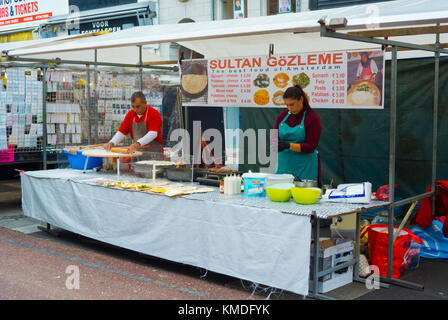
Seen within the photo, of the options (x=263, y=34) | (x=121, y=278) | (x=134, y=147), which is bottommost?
(x=121, y=278)

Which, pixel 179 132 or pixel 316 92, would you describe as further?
pixel 179 132

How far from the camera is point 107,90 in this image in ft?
28.0

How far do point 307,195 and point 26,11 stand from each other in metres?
20.6

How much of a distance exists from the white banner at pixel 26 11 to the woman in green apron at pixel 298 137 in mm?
16289

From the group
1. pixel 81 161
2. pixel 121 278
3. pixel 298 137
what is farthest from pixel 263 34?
pixel 81 161

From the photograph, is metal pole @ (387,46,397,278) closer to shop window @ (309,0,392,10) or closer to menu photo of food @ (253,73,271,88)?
menu photo of food @ (253,73,271,88)

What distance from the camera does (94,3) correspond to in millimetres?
19047

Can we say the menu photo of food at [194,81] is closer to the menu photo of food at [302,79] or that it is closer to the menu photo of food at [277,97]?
the menu photo of food at [277,97]

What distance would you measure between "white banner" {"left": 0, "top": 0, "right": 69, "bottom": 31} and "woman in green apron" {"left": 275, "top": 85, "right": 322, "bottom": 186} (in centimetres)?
1629

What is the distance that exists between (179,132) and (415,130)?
3.63 m

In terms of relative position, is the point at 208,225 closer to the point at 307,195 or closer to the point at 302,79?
the point at 307,195

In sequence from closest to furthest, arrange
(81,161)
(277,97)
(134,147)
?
(134,147) < (277,97) < (81,161)
